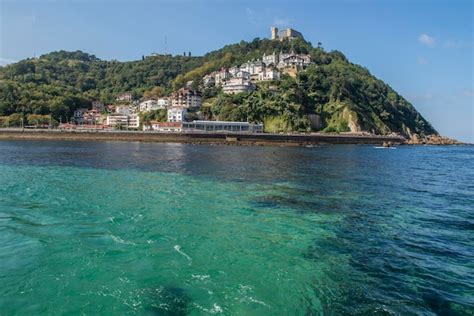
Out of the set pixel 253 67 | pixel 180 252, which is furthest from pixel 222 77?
pixel 180 252

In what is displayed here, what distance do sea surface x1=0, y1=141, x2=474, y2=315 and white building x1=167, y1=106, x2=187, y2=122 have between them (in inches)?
4034

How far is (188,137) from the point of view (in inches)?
3917

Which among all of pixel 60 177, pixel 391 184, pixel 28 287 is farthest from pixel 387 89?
pixel 28 287

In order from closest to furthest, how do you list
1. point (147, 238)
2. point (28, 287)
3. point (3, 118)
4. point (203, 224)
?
point (28, 287), point (147, 238), point (203, 224), point (3, 118)

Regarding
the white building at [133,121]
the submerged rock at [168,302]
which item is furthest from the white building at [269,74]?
the submerged rock at [168,302]

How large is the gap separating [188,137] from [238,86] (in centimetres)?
5561

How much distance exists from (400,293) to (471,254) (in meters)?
5.47

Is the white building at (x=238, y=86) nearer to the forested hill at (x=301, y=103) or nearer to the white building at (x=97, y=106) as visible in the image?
the forested hill at (x=301, y=103)

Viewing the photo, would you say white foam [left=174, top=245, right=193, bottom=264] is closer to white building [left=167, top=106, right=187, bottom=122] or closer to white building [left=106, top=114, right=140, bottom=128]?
white building [left=167, top=106, right=187, bottom=122]

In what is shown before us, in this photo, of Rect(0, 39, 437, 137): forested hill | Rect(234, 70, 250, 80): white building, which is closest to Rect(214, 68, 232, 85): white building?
Rect(234, 70, 250, 80): white building

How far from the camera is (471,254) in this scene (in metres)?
12.9

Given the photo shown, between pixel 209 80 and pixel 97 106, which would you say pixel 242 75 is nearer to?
pixel 209 80

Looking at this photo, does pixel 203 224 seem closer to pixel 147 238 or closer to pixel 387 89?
pixel 147 238

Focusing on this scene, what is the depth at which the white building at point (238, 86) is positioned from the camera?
5790 inches
